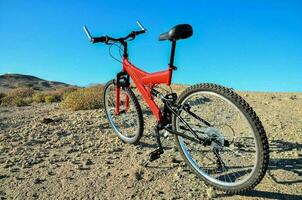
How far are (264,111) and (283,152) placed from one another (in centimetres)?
369

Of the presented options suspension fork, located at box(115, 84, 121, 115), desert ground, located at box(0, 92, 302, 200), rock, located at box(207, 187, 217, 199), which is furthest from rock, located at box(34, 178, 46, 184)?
suspension fork, located at box(115, 84, 121, 115)

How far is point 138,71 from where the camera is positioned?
20.1ft

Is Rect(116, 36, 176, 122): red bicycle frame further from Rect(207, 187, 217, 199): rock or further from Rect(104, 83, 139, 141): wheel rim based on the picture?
Rect(207, 187, 217, 199): rock

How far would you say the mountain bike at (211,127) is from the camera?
4172 mm

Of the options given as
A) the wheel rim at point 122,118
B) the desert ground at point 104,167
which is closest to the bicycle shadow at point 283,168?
the desert ground at point 104,167

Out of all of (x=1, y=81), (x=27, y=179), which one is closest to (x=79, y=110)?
(x=27, y=179)

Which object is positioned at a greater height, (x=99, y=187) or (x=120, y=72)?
(x=120, y=72)

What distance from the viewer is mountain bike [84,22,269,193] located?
13.7 feet

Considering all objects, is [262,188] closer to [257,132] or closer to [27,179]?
[257,132]

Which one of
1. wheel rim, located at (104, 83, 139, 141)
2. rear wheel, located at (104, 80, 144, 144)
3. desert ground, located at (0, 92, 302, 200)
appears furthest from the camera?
wheel rim, located at (104, 83, 139, 141)

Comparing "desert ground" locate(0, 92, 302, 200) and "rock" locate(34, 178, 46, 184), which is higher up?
"desert ground" locate(0, 92, 302, 200)

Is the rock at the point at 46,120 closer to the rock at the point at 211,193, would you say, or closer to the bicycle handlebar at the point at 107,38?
the bicycle handlebar at the point at 107,38

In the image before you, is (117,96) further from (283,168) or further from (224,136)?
(283,168)

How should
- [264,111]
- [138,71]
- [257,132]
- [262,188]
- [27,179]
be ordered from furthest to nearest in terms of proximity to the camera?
[264,111] < [138,71] < [27,179] < [262,188] < [257,132]
